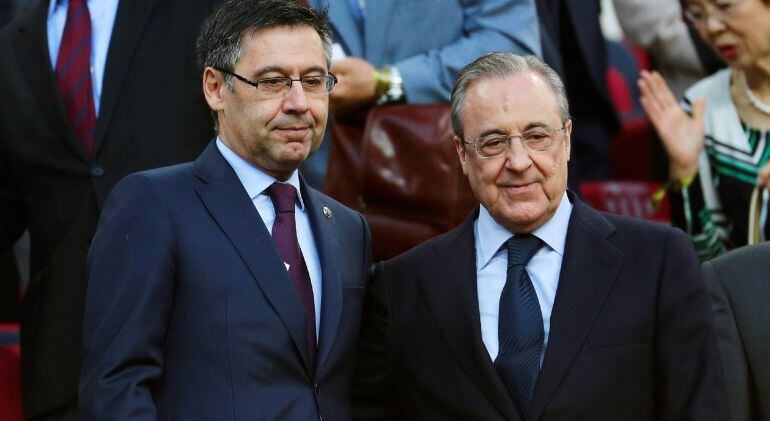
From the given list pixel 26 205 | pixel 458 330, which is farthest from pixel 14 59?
pixel 458 330

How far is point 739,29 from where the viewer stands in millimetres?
4828

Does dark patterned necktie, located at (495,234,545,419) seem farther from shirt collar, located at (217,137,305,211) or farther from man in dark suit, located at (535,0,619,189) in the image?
man in dark suit, located at (535,0,619,189)

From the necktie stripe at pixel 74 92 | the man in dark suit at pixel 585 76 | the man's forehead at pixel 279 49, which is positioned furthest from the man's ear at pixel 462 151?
the man in dark suit at pixel 585 76

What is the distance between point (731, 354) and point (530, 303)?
549 mm

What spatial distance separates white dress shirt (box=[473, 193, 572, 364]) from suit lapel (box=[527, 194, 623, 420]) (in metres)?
0.04

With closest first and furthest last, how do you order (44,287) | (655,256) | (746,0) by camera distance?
1. (655,256)
2. (44,287)
3. (746,0)

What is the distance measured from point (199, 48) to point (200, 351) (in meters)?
0.82

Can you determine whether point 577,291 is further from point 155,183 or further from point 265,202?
point 155,183

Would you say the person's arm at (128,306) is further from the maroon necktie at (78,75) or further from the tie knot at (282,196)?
the maroon necktie at (78,75)

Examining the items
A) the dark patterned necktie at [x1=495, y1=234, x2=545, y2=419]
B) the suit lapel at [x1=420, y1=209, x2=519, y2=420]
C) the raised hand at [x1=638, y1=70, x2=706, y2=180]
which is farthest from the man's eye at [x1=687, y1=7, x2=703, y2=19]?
the dark patterned necktie at [x1=495, y1=234, x2=545, y2=419]

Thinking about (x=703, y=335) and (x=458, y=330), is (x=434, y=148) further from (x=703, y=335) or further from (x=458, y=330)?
(x=703, y=335)

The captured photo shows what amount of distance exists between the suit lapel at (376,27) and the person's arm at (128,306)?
1.34m

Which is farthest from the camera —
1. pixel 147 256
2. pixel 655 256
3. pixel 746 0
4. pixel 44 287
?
pixel 746 0

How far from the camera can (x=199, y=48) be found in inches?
139
